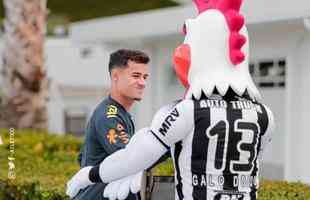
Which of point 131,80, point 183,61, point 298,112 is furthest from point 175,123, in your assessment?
point 298,112

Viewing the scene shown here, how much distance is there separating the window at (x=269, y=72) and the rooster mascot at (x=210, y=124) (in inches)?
254

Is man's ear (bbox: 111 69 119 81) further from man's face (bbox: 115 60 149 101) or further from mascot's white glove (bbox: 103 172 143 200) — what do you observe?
mascot's white glove (bbox: 103 172 143 200)

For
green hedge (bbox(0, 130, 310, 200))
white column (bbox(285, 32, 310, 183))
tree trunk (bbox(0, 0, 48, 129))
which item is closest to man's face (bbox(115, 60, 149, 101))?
green hedge (bbox(0, 130, 310, 200))

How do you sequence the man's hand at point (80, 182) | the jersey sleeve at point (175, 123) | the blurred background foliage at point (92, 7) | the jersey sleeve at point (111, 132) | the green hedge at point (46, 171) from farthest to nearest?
the blurred background foliage at point (92, 7)
the green hedge at point (46, 171)
the jersey sleeve at point (111, 132)
the man's hand at point (80, 182)
the jersey sleeve at point (175, 123)

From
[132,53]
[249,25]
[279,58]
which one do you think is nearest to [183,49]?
[132,53]

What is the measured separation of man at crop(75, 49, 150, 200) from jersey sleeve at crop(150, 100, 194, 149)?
57cm

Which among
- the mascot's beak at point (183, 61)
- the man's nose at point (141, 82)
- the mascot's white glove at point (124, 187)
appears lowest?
the mascot's white glove at point (124, 187)

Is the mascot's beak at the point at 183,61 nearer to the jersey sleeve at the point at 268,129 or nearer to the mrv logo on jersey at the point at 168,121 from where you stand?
the mrv logo on jersey at the point at 168,121

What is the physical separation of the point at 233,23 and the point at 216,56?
0.17 metres

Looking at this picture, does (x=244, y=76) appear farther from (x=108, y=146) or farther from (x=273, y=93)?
(x=273, y=93)

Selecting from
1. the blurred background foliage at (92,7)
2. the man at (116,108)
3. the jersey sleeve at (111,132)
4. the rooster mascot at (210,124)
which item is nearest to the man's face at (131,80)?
the man at (116,108)

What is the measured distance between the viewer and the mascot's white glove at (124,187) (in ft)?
10.3

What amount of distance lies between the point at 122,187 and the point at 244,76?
81cm

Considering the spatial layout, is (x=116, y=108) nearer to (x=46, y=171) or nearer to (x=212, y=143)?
(x=212, y=143)
